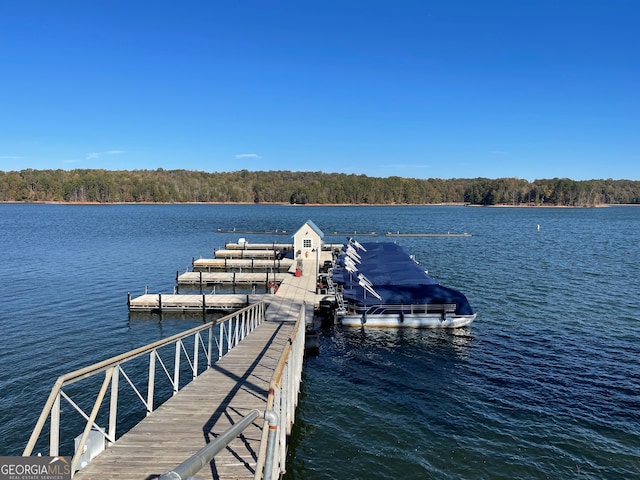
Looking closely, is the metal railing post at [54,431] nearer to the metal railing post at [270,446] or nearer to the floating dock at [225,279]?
the metal railing post at [270,446]

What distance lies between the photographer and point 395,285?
3206cm

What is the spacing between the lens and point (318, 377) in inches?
869

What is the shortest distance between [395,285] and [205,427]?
2306cm

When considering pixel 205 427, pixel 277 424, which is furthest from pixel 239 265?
pixel 277 424

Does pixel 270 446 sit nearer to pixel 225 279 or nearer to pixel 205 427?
pixel 205 427

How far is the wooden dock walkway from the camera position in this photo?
8852mm

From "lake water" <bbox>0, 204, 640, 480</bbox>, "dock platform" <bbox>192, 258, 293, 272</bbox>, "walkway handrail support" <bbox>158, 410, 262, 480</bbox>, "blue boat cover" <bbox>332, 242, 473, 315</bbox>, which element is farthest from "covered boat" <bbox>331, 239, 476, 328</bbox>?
"walkway handrail support" <bbox>158, 410, 262, 480</bbox>

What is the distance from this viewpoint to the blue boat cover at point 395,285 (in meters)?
30.2

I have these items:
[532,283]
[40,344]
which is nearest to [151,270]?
[40,344]

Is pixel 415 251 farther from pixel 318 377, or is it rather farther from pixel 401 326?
pixel 318 377

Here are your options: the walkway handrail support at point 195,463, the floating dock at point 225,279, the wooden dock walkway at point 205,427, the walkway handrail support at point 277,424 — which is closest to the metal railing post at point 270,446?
the walkway handrail support at point 277,424

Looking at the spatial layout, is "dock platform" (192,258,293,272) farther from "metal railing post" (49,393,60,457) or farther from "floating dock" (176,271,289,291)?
"metal railing post" (49,393,60,457)

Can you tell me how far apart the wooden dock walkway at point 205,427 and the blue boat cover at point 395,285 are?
14.0 metres

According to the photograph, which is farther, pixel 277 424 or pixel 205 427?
pixel 205 427
